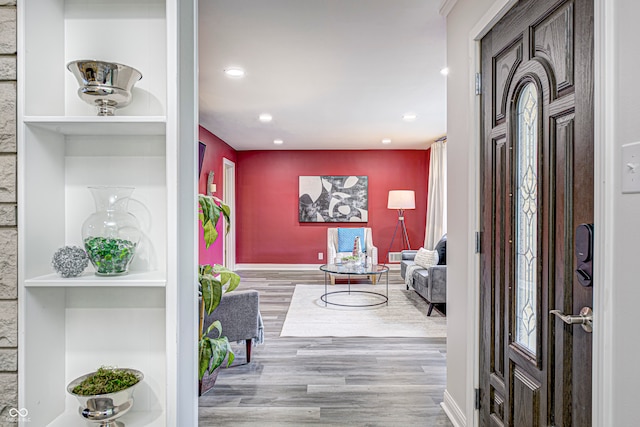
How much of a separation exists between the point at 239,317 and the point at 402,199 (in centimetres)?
473

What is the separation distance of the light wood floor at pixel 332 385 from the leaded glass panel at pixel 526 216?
3.67 ft

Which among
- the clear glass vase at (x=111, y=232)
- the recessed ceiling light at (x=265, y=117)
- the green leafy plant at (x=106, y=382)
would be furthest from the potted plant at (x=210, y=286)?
the recessed ceiling light at (x=265, y=117)

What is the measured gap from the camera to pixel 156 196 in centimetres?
127

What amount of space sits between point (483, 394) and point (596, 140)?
139 centimetres

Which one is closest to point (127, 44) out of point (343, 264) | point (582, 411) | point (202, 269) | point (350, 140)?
point (202, 269)

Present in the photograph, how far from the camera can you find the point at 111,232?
3.89 ft

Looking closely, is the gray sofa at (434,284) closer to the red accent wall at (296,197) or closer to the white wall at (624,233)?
the red accent wall at (296,197)

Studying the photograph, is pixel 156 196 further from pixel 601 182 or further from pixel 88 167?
pixel 601 182

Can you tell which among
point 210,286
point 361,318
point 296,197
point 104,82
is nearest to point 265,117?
point 361,318

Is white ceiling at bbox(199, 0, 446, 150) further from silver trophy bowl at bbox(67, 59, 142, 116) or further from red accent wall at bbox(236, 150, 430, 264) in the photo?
red accent wall at bbox(236, 150, 430, 264)

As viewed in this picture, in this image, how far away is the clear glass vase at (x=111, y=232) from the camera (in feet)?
3.74

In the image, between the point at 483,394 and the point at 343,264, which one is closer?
the point at 483,394

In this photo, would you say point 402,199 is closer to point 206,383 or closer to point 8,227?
point 206,383

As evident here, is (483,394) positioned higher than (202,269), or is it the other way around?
(202,269)
